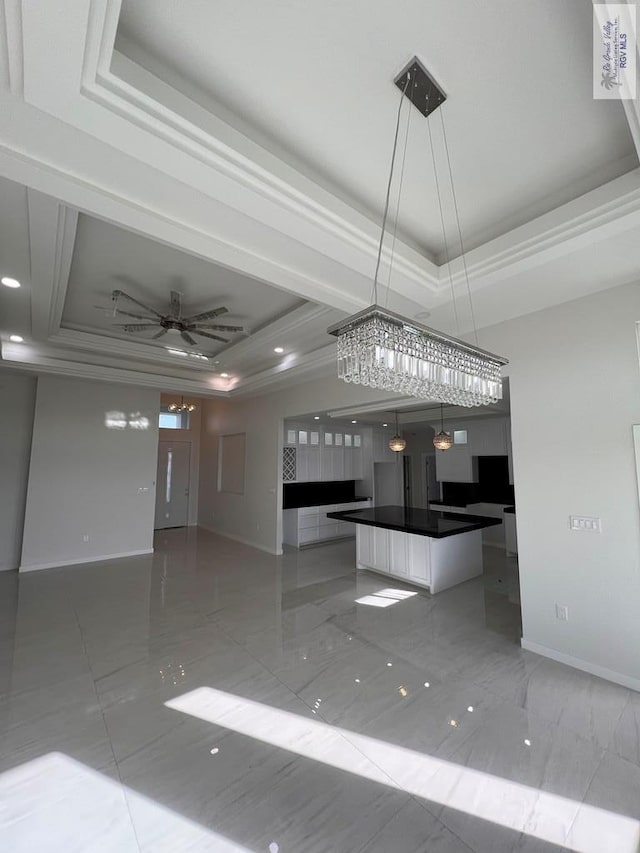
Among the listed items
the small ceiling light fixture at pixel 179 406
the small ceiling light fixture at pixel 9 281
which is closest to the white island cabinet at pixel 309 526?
the small ceiling light fixture at pixel 179 406

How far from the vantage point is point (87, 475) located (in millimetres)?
5875

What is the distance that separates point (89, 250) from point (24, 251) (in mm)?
468

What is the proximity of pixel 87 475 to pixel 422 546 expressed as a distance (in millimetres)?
5356

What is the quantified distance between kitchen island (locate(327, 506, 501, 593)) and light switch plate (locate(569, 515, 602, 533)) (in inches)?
55.0

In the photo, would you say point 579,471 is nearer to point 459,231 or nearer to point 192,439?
point 459,231

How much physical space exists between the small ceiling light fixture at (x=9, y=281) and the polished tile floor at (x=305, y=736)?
3.15 m

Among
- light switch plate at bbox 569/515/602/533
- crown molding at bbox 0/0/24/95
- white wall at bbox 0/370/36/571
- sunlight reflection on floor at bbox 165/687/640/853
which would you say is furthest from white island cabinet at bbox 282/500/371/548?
crown molding at bbox 0/0/24/95

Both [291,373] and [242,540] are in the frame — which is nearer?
A: [291,373]

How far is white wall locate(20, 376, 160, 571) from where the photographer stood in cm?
550

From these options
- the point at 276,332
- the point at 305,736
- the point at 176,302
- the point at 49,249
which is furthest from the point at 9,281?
the point at 305,736

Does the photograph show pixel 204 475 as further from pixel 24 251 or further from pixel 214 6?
pixel 214 6

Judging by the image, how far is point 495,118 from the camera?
68.2 inches

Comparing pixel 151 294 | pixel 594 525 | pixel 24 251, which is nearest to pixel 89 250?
pixel 24 251

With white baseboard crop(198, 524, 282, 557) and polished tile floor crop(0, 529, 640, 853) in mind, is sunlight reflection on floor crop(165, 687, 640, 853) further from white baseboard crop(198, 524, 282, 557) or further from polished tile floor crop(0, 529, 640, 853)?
white baseboard crop(198, 524, 282, 557)
